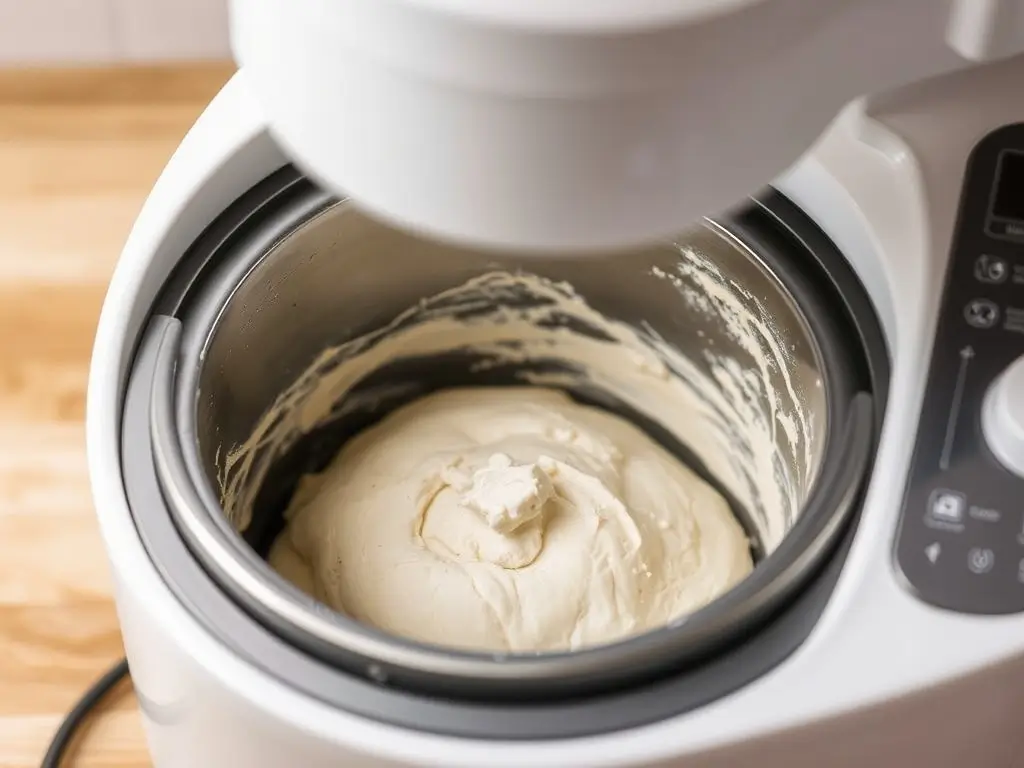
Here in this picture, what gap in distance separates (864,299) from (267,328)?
0.32m

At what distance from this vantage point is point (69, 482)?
949mm

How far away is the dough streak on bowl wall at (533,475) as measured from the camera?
728 mm

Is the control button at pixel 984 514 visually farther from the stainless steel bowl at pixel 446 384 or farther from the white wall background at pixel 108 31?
the white wall background at pixel 108 31

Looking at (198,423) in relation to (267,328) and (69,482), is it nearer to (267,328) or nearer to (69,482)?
(267,328)

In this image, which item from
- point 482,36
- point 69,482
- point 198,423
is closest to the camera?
point 482,36

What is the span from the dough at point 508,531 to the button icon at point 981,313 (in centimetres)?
26

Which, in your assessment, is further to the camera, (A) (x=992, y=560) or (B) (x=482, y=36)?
(A) (x=992, y=560)

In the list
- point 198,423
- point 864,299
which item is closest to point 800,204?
point 864,299

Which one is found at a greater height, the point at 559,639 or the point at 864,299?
the point at 864,299

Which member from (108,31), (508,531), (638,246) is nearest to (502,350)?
(508,531)

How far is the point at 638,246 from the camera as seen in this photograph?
0.55 meters

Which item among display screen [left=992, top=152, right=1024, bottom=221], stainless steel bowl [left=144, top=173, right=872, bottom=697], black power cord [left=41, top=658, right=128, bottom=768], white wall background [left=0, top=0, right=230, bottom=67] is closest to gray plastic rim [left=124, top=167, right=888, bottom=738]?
stainless steel bowl [left=144, top=173, right=872, bottom=697]

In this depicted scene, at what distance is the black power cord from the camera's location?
2.75 ft

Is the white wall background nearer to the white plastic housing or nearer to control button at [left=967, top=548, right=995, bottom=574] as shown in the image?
the white plastic housing
